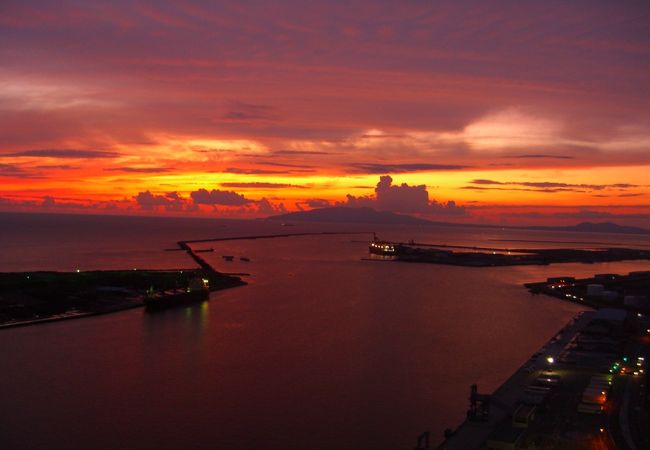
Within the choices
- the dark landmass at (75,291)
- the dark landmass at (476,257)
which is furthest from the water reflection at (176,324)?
the dark landmass at (476,257)

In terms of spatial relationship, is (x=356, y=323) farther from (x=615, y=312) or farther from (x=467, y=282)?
(x=467, y=282)

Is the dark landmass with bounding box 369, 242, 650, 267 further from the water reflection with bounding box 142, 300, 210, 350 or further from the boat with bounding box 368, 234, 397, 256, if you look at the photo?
the water reflection with bounding box 142, 300, 210, 350

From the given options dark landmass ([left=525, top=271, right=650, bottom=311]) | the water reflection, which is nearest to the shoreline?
the water reflection

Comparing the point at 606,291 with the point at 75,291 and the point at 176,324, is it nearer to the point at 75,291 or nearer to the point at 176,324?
the point at 176,324

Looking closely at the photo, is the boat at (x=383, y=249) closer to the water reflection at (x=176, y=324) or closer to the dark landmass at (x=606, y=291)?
the dark landmass at (x=606, y=291)

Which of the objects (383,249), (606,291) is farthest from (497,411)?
(383,249)
